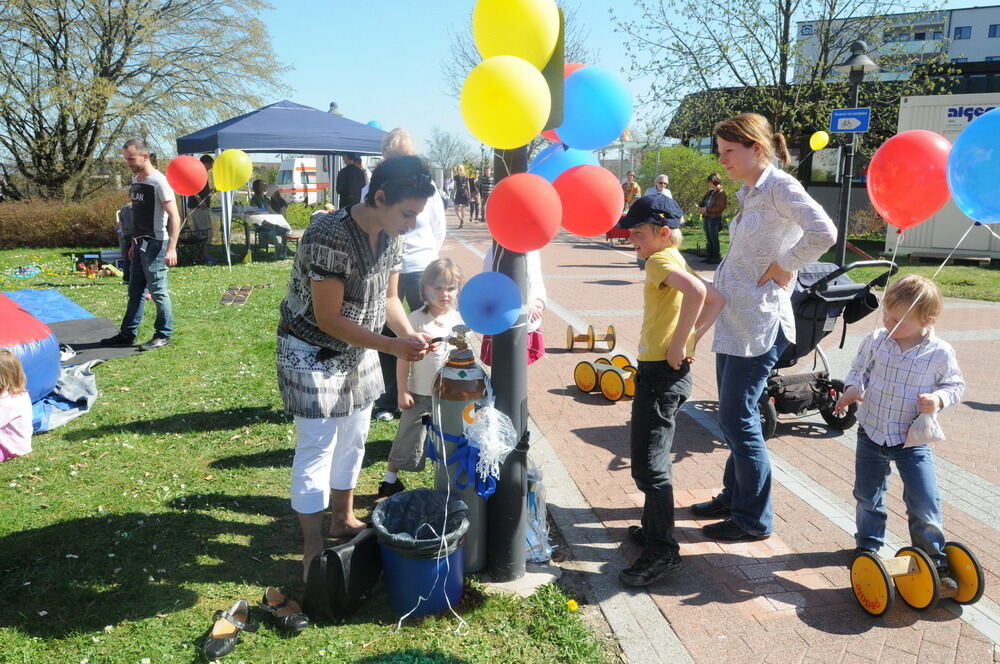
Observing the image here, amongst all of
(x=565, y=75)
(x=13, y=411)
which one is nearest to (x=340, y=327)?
(x=565, y=75)

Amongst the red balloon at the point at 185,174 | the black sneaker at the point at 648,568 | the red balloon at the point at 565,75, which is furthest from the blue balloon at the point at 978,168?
the red balloon at the point at 185,174

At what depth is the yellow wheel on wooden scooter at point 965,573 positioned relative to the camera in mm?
2938

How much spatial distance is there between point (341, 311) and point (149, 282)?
5.45 metres

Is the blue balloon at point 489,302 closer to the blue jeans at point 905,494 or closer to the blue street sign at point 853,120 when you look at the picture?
the blue jeans at point 905,494

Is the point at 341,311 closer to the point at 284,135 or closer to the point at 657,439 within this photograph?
the point at 657,439

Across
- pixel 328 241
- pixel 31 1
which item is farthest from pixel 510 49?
pixel 31 1

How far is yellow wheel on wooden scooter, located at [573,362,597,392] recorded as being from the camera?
20.4 ft

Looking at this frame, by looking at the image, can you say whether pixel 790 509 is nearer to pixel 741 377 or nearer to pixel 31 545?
pixel 741 377

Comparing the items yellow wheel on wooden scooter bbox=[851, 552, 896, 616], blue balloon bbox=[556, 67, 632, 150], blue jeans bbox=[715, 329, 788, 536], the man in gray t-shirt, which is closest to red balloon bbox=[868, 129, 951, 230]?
blue jeans bbox=[715, 329, 788, 536]

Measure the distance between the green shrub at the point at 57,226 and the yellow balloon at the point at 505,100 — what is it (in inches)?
758

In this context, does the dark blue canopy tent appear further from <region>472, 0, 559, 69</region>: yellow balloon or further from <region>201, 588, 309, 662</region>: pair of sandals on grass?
<region>201, 588, 309, 662</region>: pair of sandals on grass

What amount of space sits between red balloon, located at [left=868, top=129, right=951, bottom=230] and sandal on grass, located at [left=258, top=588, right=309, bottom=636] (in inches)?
133

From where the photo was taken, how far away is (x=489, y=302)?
290 cm

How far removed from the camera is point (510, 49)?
2.90 meters
